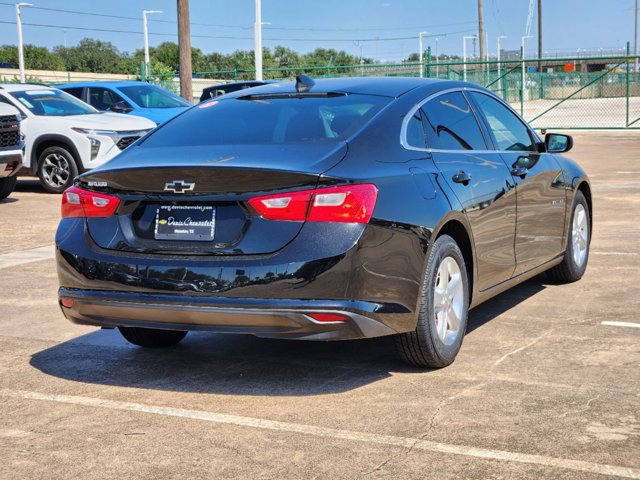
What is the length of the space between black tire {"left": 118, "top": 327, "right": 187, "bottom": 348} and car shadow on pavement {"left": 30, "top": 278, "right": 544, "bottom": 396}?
0.16 feet

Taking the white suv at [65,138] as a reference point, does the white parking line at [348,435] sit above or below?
below

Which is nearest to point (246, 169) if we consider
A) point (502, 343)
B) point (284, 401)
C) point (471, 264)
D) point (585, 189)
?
point (284, 401)

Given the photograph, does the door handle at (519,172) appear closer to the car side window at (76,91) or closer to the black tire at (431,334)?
the black tire at (431,334)

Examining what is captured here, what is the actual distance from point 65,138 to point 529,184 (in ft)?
36.0

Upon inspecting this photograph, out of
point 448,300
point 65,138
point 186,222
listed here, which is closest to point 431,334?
point 448,300

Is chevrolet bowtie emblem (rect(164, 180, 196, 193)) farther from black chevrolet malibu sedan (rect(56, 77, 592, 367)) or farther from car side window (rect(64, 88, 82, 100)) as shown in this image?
car side window (rect(64, 88, 82, 100))

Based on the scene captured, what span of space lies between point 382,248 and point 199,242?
0.87 m

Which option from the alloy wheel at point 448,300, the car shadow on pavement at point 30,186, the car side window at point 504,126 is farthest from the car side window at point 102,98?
the alloy wheel at point 448,300

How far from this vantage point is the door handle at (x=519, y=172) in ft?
22.0

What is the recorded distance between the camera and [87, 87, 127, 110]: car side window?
811 inches

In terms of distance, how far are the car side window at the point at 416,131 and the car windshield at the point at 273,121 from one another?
0.58ft

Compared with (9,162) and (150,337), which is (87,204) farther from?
(9,162)

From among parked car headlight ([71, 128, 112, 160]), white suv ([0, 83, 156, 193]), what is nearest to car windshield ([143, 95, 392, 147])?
parked car headlight ([71, 128, 112, 160])

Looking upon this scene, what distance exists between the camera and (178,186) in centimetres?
507
